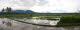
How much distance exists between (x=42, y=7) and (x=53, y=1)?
71cm

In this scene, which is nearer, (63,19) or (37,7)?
(37,7)

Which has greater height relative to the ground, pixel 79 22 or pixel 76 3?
pixel 76 3

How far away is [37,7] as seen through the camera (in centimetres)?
676

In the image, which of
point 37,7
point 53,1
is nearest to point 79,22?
point 53,1

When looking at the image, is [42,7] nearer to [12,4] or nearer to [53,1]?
[53,1]

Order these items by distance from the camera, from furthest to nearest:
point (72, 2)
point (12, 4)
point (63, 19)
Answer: point (63, 19)
point (12, 4)
point (72, 2)

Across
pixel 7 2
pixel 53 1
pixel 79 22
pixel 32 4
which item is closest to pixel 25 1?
pixel 32 4

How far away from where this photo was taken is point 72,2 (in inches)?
254

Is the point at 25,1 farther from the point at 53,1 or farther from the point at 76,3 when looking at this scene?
the point at 76,3

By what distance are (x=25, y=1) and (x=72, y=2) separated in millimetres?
2633

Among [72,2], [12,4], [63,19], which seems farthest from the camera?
[63,19]

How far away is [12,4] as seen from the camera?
7000 millimetres

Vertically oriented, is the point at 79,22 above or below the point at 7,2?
below

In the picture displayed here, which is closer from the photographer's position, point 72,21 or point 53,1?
point 53,1
